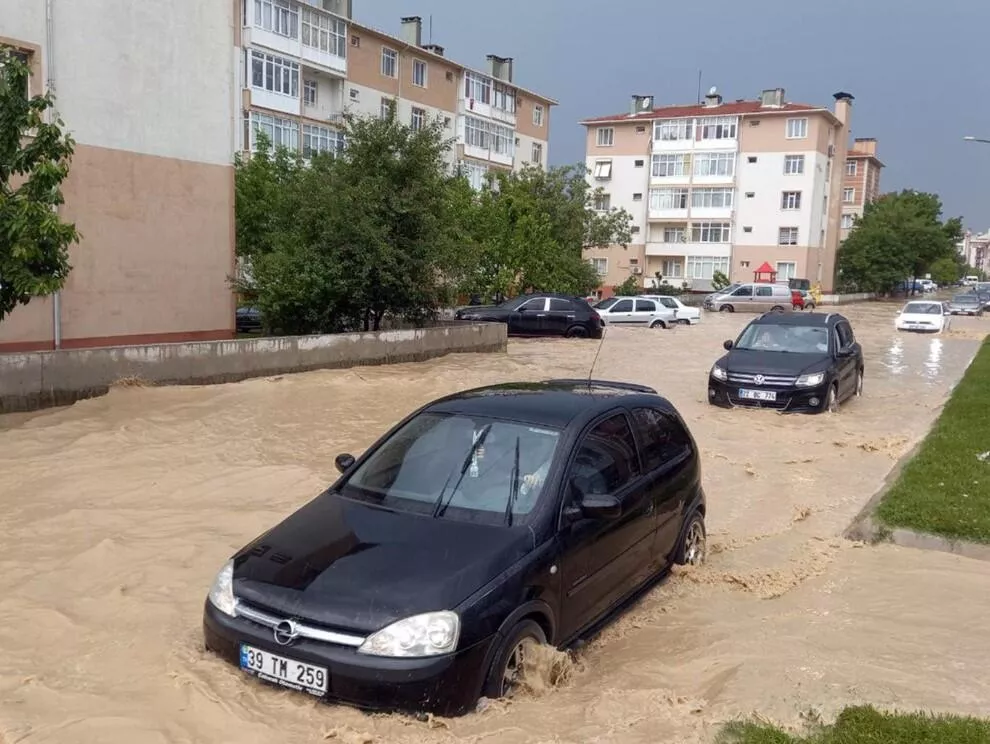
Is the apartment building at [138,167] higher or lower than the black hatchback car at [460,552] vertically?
higher

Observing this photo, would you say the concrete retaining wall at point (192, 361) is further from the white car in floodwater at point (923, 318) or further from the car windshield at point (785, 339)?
the white car in floodwater at point (923, 318)

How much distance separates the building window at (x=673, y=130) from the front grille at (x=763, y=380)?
202 ft

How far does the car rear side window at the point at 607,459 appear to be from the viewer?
5379 mm

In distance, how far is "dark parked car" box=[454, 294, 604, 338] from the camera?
29484 millimetres

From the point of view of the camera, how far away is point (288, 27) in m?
43.1

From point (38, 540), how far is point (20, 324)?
11.4m

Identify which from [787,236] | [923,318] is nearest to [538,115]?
[787,236]

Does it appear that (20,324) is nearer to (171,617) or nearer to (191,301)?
(191,301)

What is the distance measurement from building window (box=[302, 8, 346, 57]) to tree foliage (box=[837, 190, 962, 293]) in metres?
48.2

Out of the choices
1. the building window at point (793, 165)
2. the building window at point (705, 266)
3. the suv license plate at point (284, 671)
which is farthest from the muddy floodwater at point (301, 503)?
the building window at point (793, 165)

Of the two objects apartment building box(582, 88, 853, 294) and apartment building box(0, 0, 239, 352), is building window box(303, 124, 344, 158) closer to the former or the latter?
apartment building box(0, 0, 239, 352)

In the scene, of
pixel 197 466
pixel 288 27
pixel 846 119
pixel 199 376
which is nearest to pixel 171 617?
pixel 197 466

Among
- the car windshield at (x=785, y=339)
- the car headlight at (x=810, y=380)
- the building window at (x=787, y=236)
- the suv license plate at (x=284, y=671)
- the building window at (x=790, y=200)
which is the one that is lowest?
the suv license plate at (x=284, y=671)

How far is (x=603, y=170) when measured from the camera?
76562 millimetres
